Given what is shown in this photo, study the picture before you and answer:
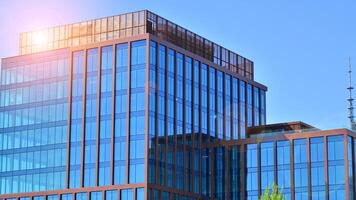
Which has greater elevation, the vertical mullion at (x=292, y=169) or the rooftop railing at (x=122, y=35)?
the rooftop railing at (x=122, y=35)

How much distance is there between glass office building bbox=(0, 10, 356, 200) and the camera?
100375 millimetres

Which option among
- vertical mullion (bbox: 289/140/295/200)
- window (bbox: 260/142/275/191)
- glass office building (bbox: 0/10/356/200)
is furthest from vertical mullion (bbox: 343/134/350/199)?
window (bbox: 260/142/275/191)

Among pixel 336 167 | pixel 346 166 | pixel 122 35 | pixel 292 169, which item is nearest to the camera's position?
pixel 346 166

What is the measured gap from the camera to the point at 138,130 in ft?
329

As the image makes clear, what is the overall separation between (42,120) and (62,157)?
6031 mm

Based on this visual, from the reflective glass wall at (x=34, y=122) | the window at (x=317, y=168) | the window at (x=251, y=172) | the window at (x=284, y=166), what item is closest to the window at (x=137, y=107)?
the reflective glass wall at (x=34, y=122)

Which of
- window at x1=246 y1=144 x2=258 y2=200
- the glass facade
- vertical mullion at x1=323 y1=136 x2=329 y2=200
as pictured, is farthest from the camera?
window at x1=246 y1=144 x2=258 y2=200

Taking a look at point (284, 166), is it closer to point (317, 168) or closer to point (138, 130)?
point (317, 168)

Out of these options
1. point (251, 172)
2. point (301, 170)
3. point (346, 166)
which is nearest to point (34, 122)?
point (251, 172)

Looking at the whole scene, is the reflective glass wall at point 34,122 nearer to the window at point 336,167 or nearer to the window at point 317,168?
the window at point 317,168

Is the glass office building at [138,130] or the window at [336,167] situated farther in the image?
the glass office building at [138,130]

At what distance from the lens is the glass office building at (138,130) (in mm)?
100375

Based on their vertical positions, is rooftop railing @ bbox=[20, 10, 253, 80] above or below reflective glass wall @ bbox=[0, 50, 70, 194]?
above

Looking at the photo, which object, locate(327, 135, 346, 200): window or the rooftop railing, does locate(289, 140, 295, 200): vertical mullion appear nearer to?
locate(327, 135, 346, 200): window
